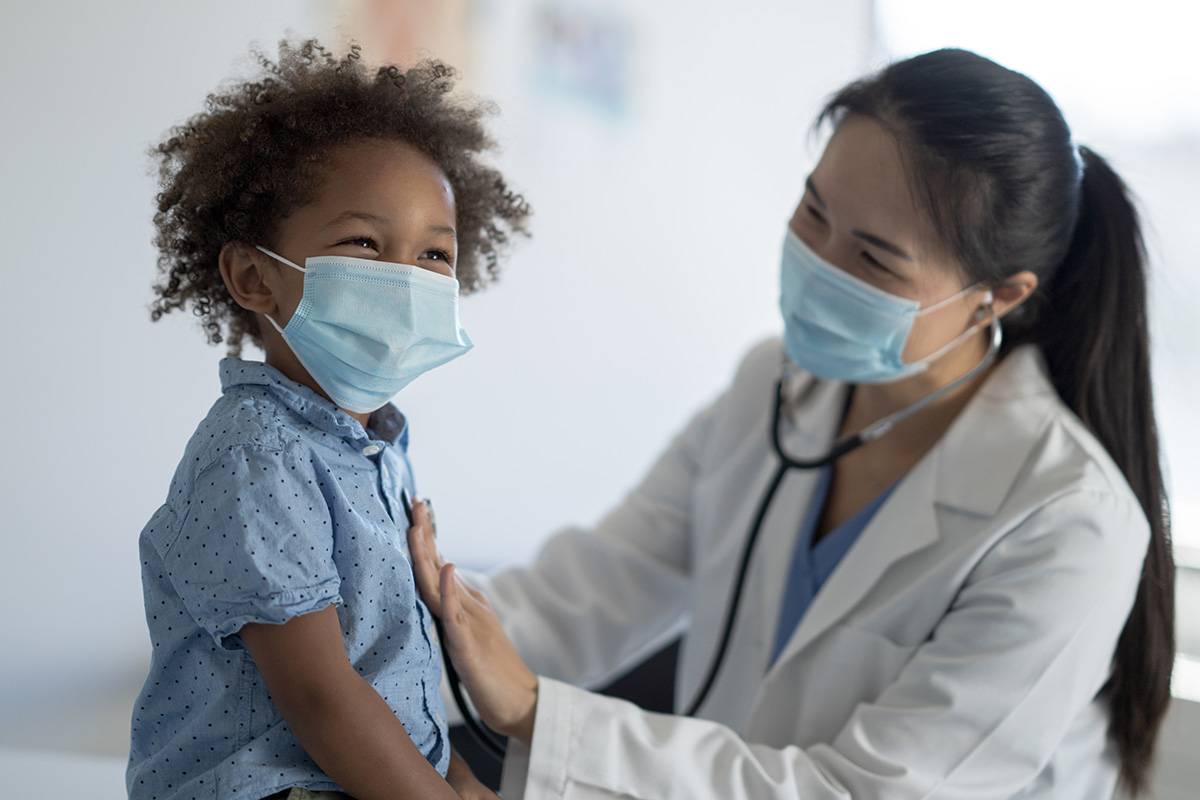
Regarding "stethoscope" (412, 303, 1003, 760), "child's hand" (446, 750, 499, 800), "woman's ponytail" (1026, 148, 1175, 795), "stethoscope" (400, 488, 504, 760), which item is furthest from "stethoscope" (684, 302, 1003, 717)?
"child's hand" (446, 750, 499, 800)

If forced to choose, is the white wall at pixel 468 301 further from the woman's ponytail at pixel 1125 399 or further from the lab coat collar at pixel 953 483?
the lab coat collar at pixel 953 483

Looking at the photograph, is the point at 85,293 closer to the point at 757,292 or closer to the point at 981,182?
the point at 981,182

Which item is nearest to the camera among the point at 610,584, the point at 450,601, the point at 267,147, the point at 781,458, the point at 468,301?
the point at 267,147

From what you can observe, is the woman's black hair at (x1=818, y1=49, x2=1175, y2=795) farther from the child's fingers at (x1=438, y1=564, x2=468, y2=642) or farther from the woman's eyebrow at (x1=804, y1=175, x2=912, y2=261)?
the child's fingers at (x1=438, y1=564, x2=468, y2=642)

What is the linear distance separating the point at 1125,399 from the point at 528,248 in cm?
102

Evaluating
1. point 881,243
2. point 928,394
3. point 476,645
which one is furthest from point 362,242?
point 928,394

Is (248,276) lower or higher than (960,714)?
higher

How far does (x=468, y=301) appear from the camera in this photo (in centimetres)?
123

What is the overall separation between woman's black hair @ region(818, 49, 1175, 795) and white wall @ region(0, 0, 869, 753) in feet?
0.99

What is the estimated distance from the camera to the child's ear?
0.78 metres

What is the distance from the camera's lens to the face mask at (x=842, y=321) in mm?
1214

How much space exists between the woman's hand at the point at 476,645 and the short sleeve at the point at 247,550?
163 millimetres

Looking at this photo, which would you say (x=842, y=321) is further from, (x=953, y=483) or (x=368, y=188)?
(x=368, y=188)

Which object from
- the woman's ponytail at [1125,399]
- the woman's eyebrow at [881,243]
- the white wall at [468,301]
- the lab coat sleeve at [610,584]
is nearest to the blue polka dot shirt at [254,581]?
the white wall at [468,301]
